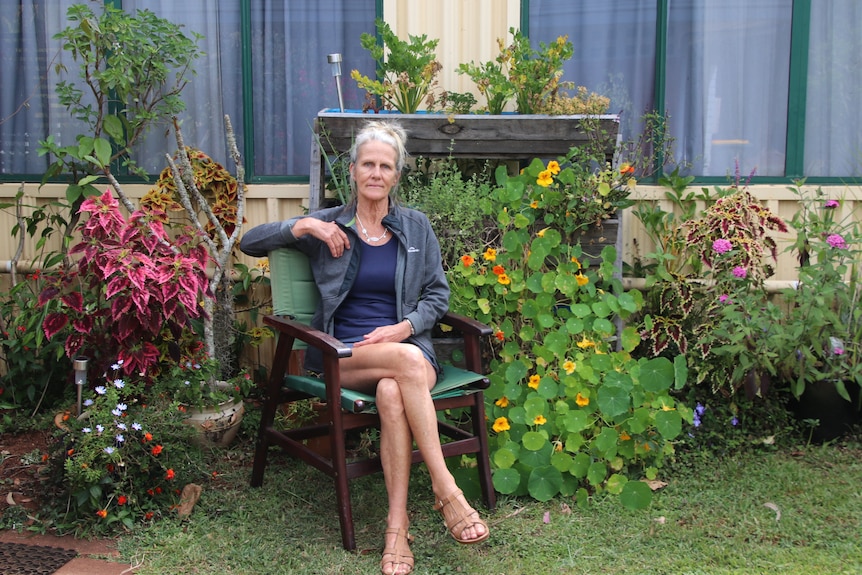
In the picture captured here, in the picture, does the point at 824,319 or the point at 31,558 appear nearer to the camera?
the point at 31,558

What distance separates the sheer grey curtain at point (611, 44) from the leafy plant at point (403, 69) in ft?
2.33

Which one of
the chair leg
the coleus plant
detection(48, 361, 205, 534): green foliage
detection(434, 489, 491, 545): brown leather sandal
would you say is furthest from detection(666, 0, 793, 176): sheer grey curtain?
detection(48, 361, 205, 534): green foliage

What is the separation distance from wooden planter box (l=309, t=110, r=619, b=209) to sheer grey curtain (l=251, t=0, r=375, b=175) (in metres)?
0.50

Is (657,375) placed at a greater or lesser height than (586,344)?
lesser

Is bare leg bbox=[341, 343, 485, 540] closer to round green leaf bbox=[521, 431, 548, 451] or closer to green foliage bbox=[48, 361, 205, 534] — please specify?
round green leaf bbox=[521, 431, 548, 451]

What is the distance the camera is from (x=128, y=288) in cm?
328

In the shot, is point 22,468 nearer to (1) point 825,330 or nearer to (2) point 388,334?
(2) point 388,334

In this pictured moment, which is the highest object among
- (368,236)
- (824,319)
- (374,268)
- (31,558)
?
(368,236)

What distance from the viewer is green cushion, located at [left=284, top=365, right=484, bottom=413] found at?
2.90m

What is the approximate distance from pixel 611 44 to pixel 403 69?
1.18 meters

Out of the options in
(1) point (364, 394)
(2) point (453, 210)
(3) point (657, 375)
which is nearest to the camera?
(1) point (364, 394)

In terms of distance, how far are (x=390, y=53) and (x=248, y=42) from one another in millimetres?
790

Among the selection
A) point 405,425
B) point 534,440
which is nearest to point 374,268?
point 405,425

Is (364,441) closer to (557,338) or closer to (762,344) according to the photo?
(557,338)
